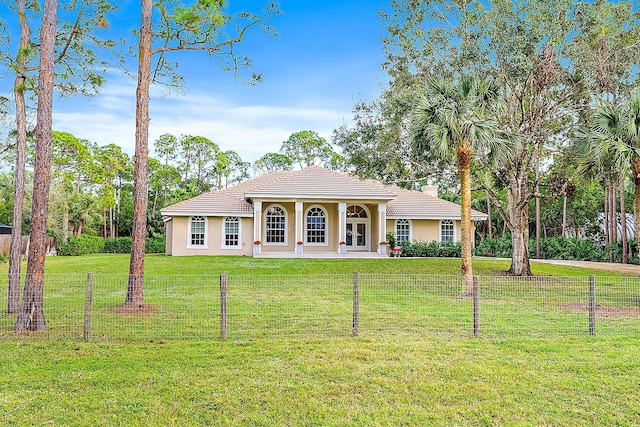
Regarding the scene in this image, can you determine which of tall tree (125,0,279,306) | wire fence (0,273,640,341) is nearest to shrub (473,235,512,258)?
wire fence (0,273,640,341)

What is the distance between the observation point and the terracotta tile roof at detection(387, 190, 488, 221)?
2775 cm

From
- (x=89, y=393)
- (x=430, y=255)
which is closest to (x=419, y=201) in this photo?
(x=430, y=255)

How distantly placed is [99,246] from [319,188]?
55.7 feet

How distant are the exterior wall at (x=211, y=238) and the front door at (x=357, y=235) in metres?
5.74

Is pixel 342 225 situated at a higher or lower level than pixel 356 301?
higher

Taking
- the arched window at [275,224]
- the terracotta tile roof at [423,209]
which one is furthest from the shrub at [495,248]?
the arched window at [275,224]

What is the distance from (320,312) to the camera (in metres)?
9.66

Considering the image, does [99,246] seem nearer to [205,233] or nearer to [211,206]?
[205,233]

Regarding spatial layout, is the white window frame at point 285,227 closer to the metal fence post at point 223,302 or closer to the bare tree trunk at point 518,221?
the bare tree trunk at point 518,221

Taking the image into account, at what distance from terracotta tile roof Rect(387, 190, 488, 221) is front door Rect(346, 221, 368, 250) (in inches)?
75.7

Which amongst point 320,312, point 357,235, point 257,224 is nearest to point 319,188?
point 257,224

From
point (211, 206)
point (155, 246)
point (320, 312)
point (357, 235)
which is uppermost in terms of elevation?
point (211, 206)

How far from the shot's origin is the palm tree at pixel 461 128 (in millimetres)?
12875

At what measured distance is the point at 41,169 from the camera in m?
8.12
